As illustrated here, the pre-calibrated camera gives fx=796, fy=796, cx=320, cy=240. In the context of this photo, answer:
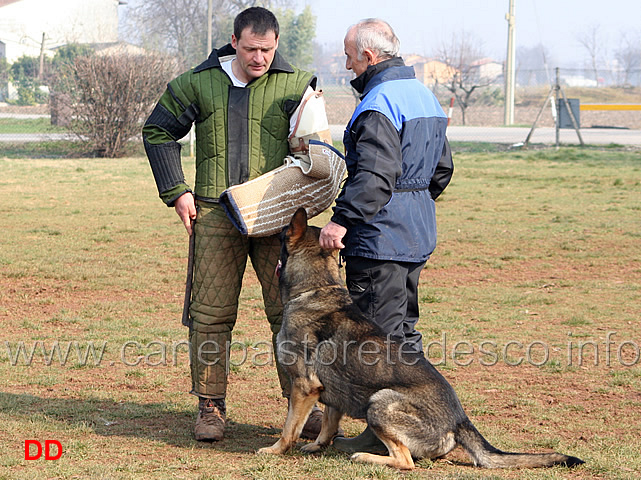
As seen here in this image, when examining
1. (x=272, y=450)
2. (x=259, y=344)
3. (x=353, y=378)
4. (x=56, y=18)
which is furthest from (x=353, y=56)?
(x=56, y=18)

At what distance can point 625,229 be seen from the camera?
10742mm

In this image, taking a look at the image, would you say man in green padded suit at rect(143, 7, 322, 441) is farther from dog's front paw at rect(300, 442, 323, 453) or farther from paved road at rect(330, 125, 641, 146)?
paved road at rect(330, 125, 641, 146)

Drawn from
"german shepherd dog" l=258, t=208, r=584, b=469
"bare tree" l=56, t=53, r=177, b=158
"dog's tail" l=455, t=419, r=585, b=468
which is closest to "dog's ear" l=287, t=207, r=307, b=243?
"german shepherd dog" l=258, t=208, r=584, b=469

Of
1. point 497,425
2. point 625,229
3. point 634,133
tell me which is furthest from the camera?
point 634,133

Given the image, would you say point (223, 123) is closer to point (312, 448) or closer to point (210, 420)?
point (210, 420)

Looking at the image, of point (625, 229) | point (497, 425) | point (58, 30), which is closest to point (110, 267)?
point (497, 425)

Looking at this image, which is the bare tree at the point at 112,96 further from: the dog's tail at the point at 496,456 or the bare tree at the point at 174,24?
the bare tree at the point at 174,24

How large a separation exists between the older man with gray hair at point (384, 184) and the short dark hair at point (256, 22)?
419mm

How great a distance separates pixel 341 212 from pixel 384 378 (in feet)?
2.69

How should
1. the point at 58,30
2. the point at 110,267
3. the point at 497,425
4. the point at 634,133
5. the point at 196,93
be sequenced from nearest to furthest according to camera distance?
1. the point at 196,93
2. the point at 497,425
3. the point at 110,267
4. the point at 634,133
5. the point at 58,30

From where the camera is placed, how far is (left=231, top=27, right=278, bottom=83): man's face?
13.4 feet

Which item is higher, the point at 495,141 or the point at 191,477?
the point at 495,141

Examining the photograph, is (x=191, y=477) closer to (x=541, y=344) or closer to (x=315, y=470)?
(x=315, y=470)

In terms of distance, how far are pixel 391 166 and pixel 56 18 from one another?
64.9 metres
